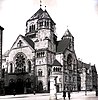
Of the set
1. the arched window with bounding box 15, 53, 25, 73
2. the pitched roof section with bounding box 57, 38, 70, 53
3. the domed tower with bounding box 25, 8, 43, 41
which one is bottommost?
the arched window with bounding box 15, 53, 25, 73

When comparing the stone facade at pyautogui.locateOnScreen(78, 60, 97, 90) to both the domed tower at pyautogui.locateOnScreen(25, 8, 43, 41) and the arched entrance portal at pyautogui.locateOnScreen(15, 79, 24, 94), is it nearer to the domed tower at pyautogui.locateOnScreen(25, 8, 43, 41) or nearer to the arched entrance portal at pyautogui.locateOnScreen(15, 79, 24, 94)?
the arched entrance portal at pyautogui.locateOnScreen(15, 79, 24, 94)

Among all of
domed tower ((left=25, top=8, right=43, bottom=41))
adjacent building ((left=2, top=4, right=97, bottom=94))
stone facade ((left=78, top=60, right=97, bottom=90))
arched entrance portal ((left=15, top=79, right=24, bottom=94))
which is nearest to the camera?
arched entrance portal ((left=15, top=79, right=24, bottom=94))

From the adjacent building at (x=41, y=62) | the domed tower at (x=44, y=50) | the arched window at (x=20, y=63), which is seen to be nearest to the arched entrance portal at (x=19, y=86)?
the adjacent building at (x=41, y=62)

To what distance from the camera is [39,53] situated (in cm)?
6519

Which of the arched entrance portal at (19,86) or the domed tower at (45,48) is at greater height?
the domed tower at (45,48)

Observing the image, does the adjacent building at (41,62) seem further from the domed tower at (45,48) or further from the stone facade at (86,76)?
the stone facade at (86,76)

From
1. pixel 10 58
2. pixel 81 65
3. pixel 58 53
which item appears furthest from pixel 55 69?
pixel 81 65

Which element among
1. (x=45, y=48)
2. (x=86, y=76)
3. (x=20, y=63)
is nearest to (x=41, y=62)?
(x=45, y=48)

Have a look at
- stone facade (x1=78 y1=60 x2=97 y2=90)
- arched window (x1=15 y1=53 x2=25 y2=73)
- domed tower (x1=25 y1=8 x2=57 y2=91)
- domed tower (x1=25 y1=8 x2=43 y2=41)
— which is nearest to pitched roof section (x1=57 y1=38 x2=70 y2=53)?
domed tower (x1=25 y1=8 x2=57 y2=91)

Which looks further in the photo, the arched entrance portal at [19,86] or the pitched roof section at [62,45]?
the pitched roof section at [62,45]

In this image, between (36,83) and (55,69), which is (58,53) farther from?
(36,83)

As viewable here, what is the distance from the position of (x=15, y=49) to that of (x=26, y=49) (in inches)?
161

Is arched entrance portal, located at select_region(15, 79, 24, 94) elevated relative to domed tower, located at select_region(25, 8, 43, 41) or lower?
lower

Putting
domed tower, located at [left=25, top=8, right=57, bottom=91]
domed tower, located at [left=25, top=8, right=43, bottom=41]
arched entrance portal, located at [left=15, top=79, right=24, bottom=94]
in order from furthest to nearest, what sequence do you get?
domed tower, located at [left=25, top=8, right=43, bottom=41] → domed tower, located at [left=25, top=8, right=57, bottom=91] → arched entrance portal, located at [left=15, top=79, right=24, bottom=94]
